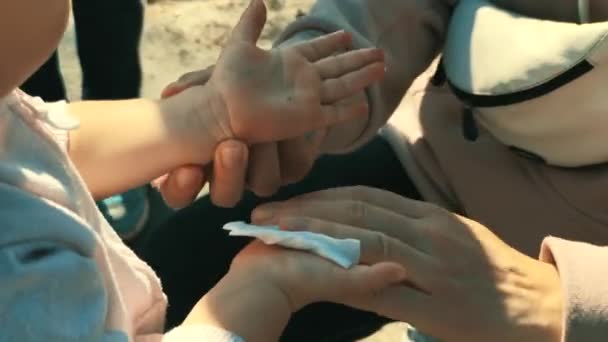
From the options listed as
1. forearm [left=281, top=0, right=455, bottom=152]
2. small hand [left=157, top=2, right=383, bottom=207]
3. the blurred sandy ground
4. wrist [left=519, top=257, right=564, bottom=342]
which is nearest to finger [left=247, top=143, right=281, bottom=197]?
small hand [left=157, top=2, right=383, bottom=207]

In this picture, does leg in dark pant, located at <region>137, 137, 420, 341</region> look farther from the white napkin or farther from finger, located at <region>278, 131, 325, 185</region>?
the white napkin

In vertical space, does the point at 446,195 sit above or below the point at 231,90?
below

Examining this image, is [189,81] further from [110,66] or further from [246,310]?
[110,66]

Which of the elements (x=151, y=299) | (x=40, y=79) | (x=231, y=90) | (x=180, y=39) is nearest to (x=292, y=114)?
(x=231, y=90)

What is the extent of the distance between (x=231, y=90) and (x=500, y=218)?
0.28 m

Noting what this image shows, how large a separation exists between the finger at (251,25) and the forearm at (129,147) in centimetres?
8

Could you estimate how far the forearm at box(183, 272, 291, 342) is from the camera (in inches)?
25.4

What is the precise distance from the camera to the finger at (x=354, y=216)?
0.73 m

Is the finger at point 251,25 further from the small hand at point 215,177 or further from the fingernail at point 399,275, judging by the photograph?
the fingernail at point 399,275

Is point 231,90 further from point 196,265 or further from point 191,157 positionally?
point 196,265

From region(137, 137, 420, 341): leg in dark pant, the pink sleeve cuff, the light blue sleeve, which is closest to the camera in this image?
the light blue sleeve

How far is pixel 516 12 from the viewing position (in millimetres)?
847

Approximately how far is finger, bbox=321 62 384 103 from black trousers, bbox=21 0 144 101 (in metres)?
0.84

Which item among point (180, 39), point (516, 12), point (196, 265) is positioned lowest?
point (180, 39)
